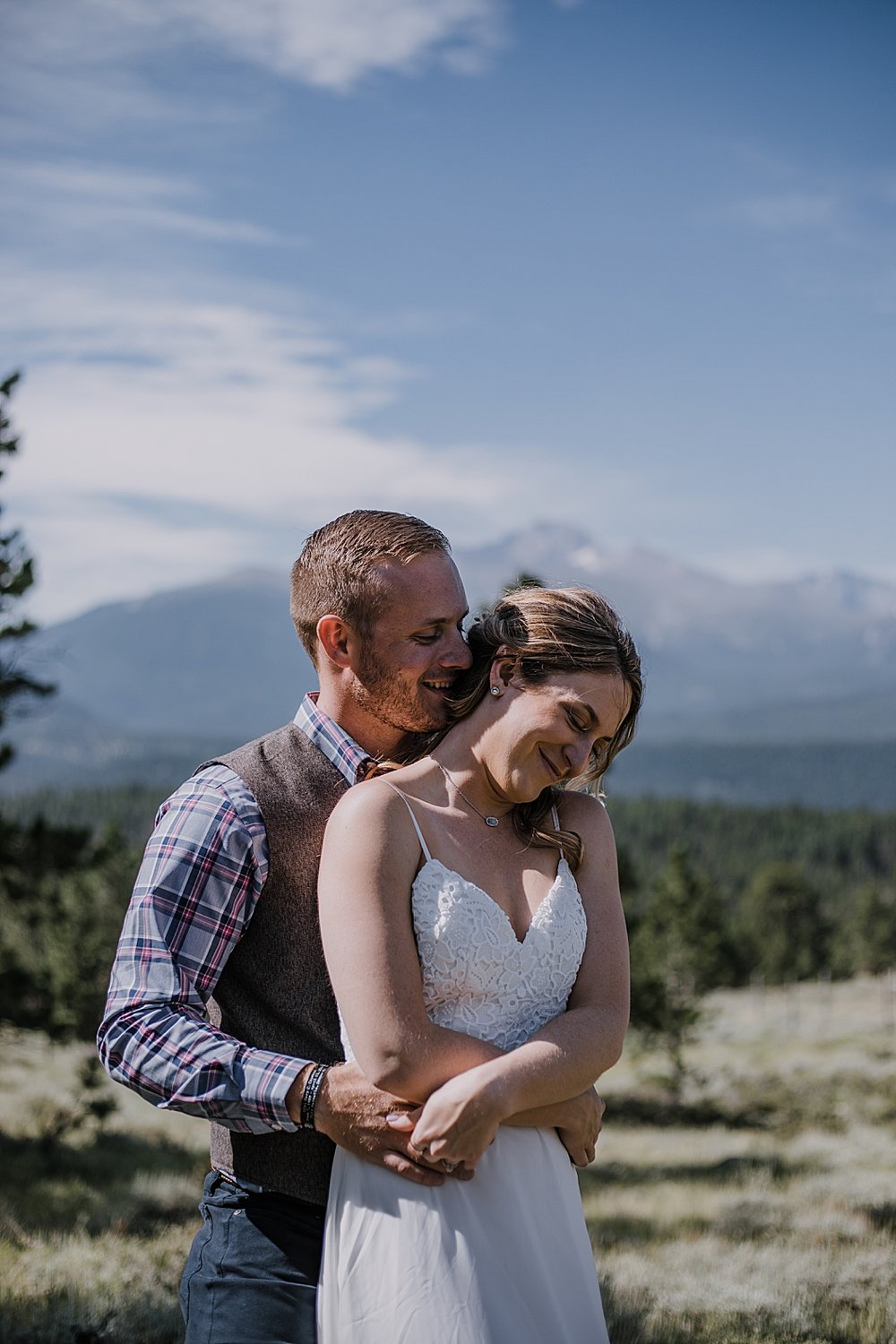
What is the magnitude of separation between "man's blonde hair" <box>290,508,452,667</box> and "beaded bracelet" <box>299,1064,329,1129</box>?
1.01 m

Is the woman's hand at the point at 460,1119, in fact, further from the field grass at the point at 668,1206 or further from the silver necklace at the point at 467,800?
the field grass at the point at 668,1206

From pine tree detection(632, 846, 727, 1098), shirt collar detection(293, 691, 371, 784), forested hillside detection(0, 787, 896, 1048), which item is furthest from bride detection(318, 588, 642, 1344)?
pine tree detection(632, 846, 727, 1098)

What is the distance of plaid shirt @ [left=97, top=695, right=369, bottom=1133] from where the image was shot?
248cm

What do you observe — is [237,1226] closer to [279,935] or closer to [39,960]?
[279,935]

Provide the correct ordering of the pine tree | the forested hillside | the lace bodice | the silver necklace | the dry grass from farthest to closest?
the pine tree
the forested hillside
the dry grass
the silver necklace
the lace bodice

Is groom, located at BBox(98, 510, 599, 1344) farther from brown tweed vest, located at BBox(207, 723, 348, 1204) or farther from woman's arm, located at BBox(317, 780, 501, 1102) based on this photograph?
woman's arm, located at BBox(317, 780, 501, 1102)

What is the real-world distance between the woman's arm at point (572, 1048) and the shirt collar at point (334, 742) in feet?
1.77

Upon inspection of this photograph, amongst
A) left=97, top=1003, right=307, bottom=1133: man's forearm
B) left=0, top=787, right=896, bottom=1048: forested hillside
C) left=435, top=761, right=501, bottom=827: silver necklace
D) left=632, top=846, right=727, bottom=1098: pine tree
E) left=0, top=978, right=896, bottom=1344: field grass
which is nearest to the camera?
left=97, top=1003, right=307, bottom=1133: man's forearm

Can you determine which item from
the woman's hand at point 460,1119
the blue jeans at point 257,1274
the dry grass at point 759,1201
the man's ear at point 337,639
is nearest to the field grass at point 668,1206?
the dry grass at point 759,1201

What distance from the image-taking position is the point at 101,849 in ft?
45.9

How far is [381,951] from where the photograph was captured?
8.29ft

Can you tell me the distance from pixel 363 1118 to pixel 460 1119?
21cm

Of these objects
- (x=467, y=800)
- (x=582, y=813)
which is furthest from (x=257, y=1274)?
(x=582, y=813)

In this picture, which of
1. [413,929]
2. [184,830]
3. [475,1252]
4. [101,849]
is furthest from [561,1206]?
[101,849]
